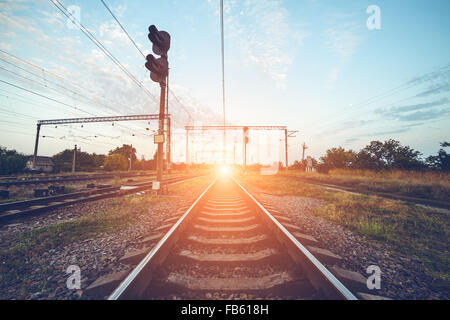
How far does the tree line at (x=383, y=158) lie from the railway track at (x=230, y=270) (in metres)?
30.9

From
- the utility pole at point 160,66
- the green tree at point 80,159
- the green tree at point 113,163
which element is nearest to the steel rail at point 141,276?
the utility pole at point 160,66

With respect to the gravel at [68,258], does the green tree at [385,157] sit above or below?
above

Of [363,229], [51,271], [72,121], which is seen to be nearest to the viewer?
[51,271]

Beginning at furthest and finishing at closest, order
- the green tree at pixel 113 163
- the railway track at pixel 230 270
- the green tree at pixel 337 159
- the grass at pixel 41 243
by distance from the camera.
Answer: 1. the green tree at pixel 113 163
2. the green tree at pixel 337 159
3. the grass at pixel 41 243
4. the railway track at pixel 230 270

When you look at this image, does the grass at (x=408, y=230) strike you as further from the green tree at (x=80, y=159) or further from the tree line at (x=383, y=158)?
the green tree at (x=80, y=159)

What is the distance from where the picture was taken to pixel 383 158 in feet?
101

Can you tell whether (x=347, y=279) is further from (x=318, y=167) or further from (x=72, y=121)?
(x=318, y=167)

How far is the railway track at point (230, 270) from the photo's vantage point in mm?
1697

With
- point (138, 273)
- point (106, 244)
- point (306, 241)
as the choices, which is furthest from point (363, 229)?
point (106, 244)

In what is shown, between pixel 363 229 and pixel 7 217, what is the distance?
29.0 feet

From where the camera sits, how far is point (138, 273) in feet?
5.89

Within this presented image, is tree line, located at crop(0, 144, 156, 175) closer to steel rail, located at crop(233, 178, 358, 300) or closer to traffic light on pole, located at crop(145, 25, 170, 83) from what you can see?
traffic light on pole, located at crop(145, 25, 170, 83)

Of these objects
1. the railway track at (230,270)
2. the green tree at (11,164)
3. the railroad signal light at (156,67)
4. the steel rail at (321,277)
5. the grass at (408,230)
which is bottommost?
the grass at (408,230)
